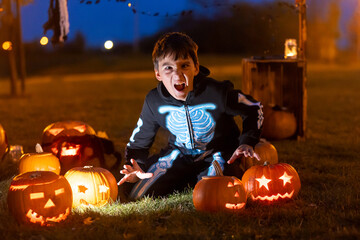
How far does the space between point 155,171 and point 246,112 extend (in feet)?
3.61

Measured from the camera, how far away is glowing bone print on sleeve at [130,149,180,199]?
190 inches

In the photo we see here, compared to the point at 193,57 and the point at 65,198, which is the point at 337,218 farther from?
the point at 65,198

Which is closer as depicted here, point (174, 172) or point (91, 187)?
point (91, 187)

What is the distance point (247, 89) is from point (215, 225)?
427 cm

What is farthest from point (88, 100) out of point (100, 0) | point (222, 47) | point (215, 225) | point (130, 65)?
point (222, 47)

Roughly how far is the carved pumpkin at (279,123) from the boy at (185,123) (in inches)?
111

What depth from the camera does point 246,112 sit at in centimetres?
467

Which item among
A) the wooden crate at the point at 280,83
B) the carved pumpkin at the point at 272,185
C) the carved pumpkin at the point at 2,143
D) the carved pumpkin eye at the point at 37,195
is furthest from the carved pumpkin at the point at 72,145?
the wooden crate at the point at 280,83

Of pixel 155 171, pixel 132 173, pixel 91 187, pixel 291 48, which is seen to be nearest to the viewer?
pixel 91 187

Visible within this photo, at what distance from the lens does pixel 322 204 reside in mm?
4414

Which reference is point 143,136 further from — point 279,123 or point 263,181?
point 279,123

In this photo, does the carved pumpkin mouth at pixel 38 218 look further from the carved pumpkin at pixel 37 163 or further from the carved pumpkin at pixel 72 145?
the carved pumpkin at pixel 72 145

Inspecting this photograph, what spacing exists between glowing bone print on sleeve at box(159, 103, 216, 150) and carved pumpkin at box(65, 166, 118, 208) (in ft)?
2.69

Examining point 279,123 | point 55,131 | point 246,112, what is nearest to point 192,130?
point 246,112
